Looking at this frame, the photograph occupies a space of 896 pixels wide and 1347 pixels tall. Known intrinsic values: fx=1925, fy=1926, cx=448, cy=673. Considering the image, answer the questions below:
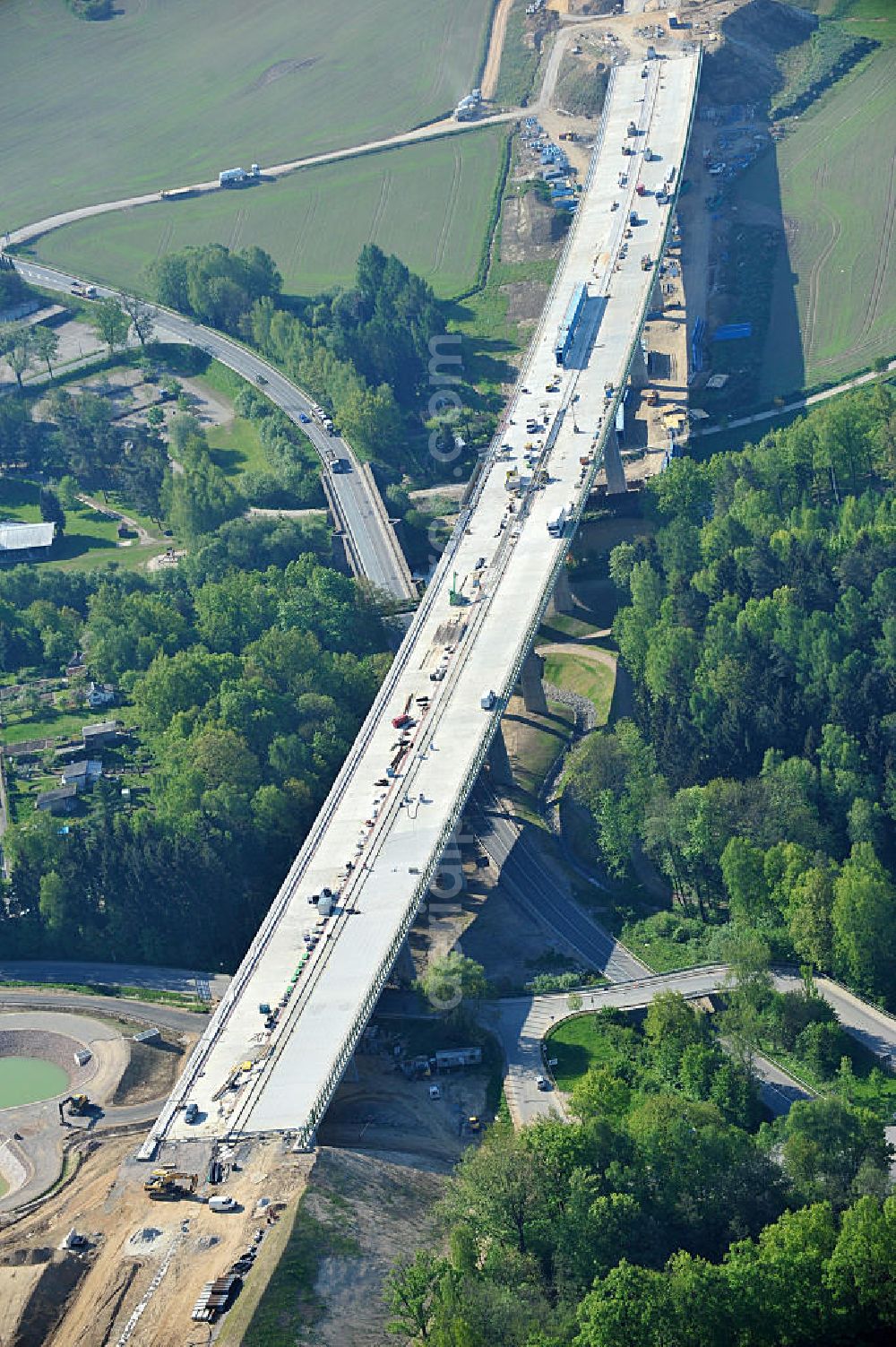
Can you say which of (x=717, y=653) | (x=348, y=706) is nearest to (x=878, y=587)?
(x=717, y=653)

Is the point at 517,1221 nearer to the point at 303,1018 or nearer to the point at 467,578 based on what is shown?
the point at 303,1018

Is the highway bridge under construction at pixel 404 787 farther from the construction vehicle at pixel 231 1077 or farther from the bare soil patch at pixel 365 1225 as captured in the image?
the bare soil patch at pixel 365 1225

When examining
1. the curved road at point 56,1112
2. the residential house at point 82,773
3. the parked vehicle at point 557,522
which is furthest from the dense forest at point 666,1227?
the parked vehicle at point 557,522

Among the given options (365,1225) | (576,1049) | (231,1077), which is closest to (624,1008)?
(576,1049)

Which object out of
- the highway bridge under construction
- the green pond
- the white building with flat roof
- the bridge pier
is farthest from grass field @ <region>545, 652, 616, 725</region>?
the green pond

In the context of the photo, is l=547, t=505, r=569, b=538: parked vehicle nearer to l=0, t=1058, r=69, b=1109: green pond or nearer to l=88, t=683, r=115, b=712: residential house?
l=88, t=683, r=115, b=712: residential house

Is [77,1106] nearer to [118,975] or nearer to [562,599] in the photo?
[118,975]
